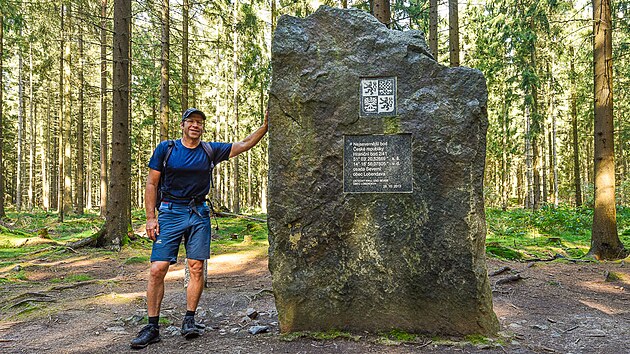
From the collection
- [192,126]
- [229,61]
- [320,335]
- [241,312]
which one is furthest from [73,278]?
[229,61]

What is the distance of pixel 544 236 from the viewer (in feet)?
43.9

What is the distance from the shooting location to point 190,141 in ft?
14.3

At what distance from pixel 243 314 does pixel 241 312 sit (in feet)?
0.40

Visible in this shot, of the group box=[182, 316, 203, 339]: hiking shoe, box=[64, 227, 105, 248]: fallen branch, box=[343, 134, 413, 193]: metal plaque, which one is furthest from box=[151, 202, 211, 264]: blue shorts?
box=[64, 227, 105, 248]: fallen branch

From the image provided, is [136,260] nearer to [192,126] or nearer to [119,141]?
[119,141]

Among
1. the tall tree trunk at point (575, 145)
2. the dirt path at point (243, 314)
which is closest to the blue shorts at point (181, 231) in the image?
the dirt path at point (243, 314)

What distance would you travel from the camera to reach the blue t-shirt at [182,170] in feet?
13.8

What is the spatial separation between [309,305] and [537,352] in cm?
212

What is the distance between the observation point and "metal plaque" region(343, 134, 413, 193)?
4246 millimetres

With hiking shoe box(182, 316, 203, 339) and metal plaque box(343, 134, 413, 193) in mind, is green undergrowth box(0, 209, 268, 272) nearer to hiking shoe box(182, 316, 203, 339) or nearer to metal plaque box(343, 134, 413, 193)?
hiking shoe box(182, 316, 203, 339)

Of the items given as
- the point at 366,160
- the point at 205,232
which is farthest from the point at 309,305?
the point at 366,160

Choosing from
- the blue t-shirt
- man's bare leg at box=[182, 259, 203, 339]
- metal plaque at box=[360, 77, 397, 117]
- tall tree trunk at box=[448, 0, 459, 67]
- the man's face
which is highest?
tall tree trunk at box=[448, 0, 459, 67]

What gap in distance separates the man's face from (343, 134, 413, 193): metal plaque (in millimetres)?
1528

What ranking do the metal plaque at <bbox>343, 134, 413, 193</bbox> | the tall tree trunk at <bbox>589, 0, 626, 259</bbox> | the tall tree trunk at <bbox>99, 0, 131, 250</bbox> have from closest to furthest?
1. the metal plaque at <bbox>343, 134, 413, 193</bbox>
2. the tall tree trunk at <bbox>589, 0, 626, 259</bbox>
3. the tall tree trunk at <bbox>99, 0, 131, 250</bbox>
